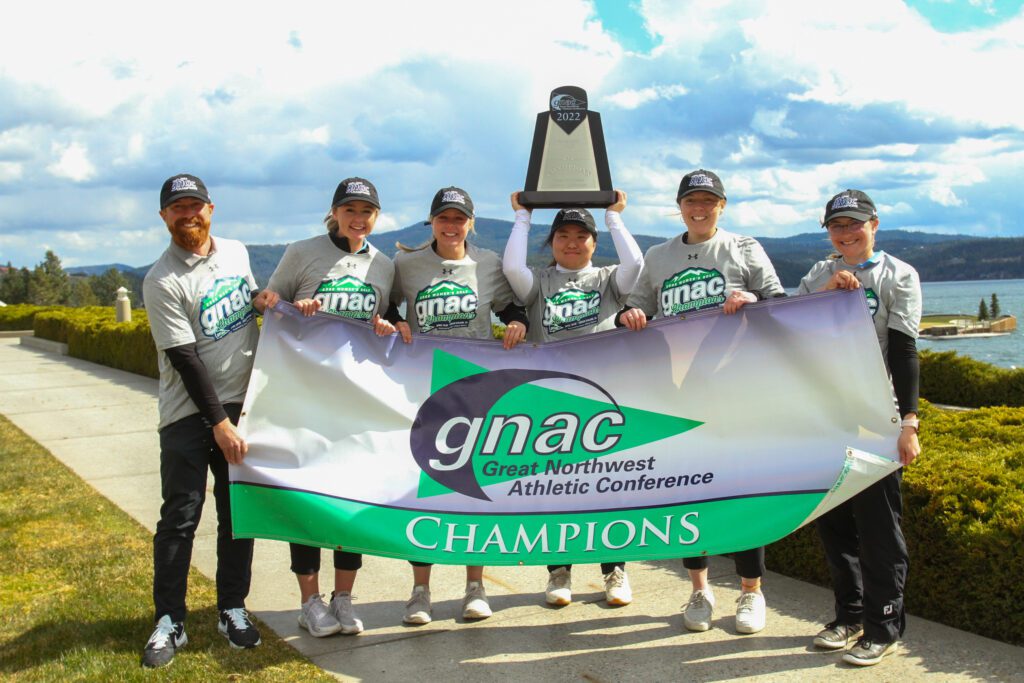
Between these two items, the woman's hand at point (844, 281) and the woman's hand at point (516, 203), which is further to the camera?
the woman's hand at point (516, 203)

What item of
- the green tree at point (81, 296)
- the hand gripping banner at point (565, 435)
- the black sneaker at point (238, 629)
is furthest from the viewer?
the green tree at point (81, 296)

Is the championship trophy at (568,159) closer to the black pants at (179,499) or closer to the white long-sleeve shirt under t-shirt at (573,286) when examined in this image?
the white long-sleeve shirt under t-shirt at (573,286)

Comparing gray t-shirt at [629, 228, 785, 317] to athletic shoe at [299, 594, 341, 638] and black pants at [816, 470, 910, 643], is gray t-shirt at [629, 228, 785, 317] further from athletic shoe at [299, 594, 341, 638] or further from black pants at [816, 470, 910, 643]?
athletic shoe at [299, 594, 341, 638]

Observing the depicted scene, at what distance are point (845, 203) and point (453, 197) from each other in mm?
1843

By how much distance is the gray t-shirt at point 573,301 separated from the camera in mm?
4789

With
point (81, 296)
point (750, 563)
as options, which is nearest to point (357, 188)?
point (750, 563)

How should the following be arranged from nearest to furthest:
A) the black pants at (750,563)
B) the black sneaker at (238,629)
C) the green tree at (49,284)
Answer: the black sneaker at (238,629)
the black pants at (750,563)
the green tree at (49,284)

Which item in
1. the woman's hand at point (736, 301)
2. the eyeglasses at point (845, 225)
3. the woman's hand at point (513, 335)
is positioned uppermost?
the eyeglasses at point (845, 225)

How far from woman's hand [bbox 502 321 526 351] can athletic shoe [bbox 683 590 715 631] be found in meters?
1.56

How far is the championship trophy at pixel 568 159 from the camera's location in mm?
4879

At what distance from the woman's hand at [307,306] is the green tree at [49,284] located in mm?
80975

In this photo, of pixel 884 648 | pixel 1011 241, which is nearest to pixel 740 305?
pixel 884 648

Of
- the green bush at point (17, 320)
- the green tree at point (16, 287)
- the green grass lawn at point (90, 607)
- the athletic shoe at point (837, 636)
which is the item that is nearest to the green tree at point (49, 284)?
the green tree at point (16, 287)

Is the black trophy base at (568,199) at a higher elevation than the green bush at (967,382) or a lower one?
higher
